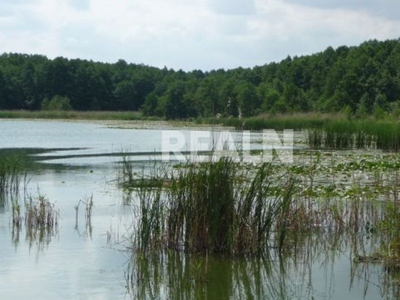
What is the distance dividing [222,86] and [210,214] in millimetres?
61708

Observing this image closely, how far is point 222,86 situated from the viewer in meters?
70.3

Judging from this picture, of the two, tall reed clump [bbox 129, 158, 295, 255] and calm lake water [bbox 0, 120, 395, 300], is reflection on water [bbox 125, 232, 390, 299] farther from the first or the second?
tall reed clump [bbox 129, 158, 295, 255]

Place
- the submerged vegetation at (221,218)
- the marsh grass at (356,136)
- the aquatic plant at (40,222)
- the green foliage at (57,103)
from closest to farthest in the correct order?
1. the submerged vegetation at (221,218)
2. the aquatic plant at (40,222)
3. the marsh grass at (356,136)
4. the green foliage at (57,103)

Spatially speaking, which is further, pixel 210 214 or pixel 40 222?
pixel 40 222

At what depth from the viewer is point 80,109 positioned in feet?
310

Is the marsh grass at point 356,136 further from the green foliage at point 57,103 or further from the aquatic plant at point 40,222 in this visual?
the green foliage at point 57,103

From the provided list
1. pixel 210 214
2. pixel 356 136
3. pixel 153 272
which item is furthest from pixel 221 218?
pixel 356 136

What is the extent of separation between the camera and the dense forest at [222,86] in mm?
54531

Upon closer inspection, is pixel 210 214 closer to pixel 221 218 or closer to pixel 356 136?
pixel 221 218

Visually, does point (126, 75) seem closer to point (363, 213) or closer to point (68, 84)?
point (68, 84)

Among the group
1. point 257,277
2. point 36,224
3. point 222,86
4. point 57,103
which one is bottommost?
point 257,277

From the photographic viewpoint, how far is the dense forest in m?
54.5

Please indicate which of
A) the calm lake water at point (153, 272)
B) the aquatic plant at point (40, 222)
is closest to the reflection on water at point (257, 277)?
the calm lake water at point (153, 272)

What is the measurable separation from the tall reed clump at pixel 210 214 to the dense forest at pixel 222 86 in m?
18.1
